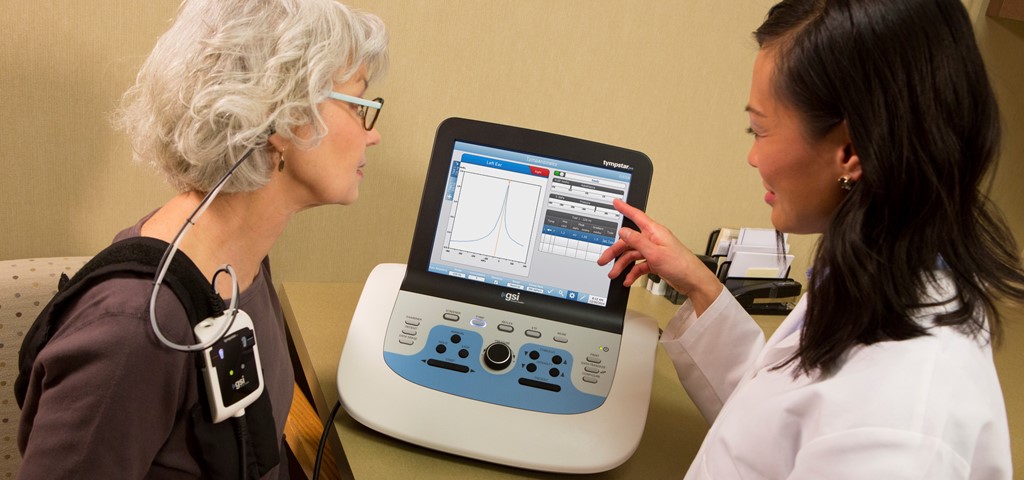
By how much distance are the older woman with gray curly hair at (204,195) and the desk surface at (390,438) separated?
0.13 meters

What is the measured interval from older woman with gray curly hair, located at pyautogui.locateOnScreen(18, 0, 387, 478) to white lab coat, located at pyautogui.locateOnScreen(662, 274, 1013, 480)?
1.96 ft

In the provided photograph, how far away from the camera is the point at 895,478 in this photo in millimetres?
754

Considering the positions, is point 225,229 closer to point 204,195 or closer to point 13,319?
point 204,195

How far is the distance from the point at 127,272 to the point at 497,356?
0.55 m

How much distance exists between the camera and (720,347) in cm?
129

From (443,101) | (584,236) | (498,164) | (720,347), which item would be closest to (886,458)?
(720,347)

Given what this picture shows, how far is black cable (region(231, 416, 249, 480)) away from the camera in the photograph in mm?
974

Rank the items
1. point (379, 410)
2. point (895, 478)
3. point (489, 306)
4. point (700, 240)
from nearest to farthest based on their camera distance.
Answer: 1. point (895, 478)
2. point (379, 410)
3. point (489, 306)
4. point (700, 240)

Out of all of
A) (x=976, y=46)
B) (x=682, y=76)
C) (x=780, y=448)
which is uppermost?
(x=976, y=46)

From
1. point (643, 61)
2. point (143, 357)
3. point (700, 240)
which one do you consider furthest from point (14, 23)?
point (700, 240)

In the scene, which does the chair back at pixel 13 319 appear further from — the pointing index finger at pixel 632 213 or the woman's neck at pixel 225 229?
the pointing index finger at pixel 632 213

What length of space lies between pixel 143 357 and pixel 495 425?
501mm

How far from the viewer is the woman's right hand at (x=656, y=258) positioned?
4.24ft

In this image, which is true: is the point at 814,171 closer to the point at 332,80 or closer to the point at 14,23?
the point at 332,80
